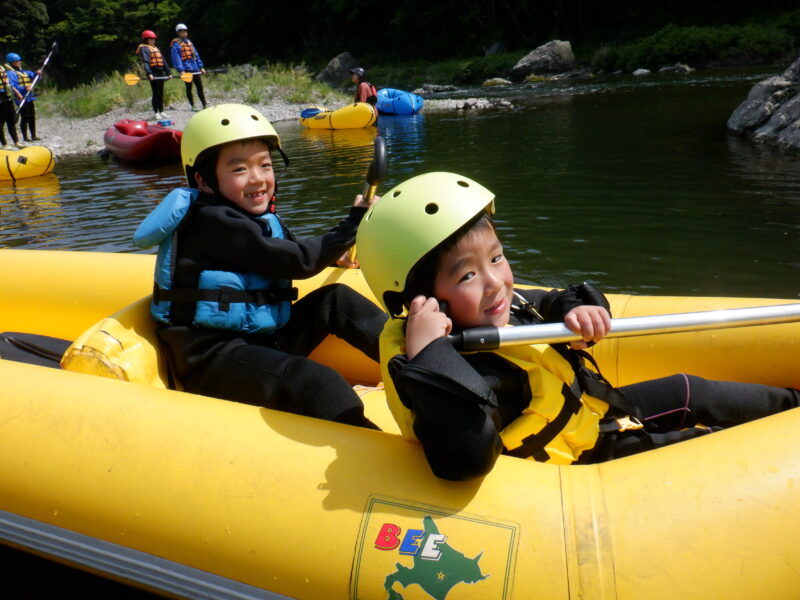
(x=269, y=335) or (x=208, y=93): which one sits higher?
(x=208, y=93)

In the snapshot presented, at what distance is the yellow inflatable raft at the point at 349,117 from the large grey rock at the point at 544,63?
10.9 metres

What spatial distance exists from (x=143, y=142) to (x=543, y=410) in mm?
10186

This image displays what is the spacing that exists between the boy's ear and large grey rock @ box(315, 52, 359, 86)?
95.1ft

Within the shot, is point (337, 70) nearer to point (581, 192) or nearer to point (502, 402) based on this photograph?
point (581, 192)

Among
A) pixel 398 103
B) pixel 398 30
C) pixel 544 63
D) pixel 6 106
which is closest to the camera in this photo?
pixel 6 106

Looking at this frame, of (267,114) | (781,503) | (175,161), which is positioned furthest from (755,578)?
(267,114)

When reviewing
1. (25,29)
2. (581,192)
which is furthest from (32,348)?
(25,29)

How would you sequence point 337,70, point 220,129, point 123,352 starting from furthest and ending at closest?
point 337,70
point 220,129
point 123,352

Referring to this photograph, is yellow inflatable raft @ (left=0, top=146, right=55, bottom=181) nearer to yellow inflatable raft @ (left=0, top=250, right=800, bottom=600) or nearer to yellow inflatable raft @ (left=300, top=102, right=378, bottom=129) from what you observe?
yellow inflatable raft @ (left=300, top=102, right=378, bottom=129)

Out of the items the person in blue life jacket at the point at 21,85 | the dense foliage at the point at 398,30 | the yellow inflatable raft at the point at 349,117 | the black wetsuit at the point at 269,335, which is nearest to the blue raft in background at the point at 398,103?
the yellow inflatable raft at the point at 349,117

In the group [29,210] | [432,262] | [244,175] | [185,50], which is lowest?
[29,210]

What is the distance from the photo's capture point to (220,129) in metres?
2.48

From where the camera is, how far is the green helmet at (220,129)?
2.47 m

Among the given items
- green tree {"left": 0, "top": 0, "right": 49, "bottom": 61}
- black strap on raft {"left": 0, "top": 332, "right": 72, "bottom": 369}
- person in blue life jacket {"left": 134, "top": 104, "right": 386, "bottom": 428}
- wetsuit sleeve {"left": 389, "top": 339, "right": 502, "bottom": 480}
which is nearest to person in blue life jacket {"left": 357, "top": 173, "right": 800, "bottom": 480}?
wetsuit sleeve {"left": 389, "top": 339, "right": 502, "bottom": 480}
